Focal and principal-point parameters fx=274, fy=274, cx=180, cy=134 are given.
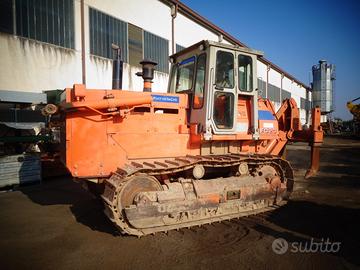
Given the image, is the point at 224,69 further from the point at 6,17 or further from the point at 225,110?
the point at 6,17

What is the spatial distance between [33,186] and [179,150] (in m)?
5.62

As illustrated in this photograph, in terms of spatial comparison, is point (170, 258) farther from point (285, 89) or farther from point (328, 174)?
point (285, 89)

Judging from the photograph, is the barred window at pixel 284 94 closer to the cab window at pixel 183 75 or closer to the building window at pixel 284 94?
the building window at pixel 284 94

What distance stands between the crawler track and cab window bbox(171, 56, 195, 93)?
6.01 ft

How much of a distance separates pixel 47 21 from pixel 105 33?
277 centimetres

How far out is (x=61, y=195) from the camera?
24.6 feet

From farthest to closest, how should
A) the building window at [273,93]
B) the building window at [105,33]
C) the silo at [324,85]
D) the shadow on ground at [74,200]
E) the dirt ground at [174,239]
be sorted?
1. the silo at [324,85]
2. the building window at [273,93]
3. the building window at [105,33]
4. the shadow on ground at [74,200]
5. the dirt ground at [174,239]

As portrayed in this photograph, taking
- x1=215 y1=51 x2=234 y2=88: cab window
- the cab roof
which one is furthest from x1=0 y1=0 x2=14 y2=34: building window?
x1=215 y1=51 x2=234 y2=88: cab window

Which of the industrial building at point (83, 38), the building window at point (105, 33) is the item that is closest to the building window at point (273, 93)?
the industrial building at point (83, 38)

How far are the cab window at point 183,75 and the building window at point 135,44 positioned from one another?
821cm

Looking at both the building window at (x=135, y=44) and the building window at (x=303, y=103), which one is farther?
the building window at (x=303, y=103)

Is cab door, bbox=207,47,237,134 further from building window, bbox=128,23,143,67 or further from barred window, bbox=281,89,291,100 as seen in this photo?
barred window, bbox=281,89,291,100

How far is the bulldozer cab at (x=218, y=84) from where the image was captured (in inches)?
214

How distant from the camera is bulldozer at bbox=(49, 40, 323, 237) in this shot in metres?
4.69
